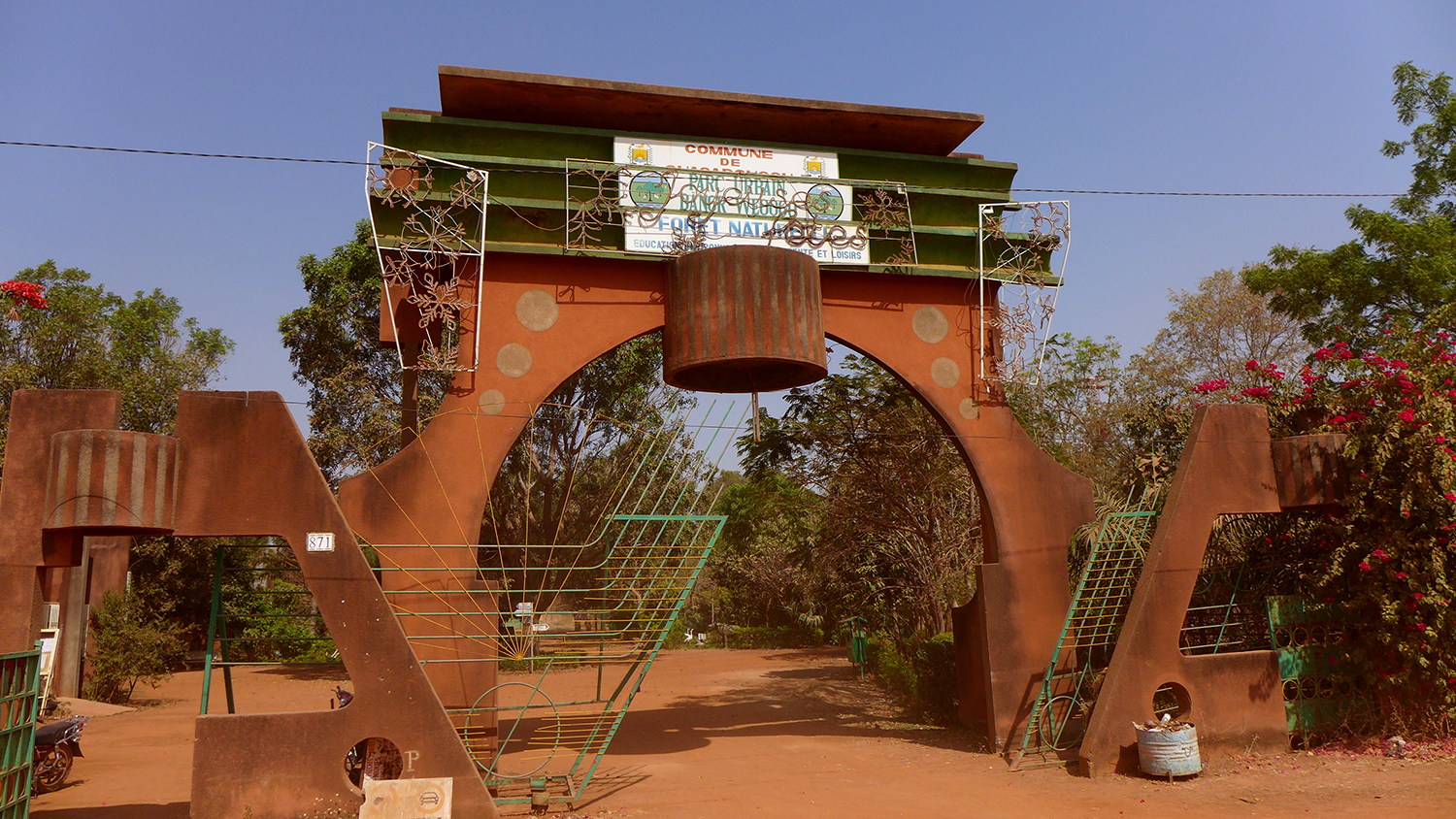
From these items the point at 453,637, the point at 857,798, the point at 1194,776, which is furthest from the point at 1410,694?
the point at 453,637

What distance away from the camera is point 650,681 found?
23.1 metres

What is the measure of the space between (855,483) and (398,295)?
36.9 ft

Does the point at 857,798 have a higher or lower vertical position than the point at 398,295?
lower

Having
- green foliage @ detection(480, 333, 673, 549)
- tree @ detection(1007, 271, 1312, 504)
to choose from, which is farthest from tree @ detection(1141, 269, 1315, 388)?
green foliage @ detection(480, 333, 673, 549)

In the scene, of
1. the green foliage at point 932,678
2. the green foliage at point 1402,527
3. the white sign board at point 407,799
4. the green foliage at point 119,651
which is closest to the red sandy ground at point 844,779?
the green foliage at point 932,678

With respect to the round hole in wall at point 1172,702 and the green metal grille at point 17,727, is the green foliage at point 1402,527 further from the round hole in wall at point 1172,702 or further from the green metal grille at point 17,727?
the green metal grille at point 17,727

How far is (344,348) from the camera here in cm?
2689

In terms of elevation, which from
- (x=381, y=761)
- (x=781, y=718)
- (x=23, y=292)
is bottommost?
(x=781, y=718)

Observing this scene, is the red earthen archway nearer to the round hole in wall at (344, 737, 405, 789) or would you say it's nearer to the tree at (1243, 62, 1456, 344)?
the round hole in wall at (344, 737, 405, 789)

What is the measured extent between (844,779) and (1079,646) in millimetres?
3892

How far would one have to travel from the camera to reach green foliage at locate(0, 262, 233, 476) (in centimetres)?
2464

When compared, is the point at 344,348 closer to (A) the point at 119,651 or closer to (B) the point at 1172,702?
(A) the point at 119,651

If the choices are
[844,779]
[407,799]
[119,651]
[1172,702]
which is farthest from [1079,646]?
[119,651]

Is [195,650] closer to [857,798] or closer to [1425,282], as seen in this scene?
[857,798]
